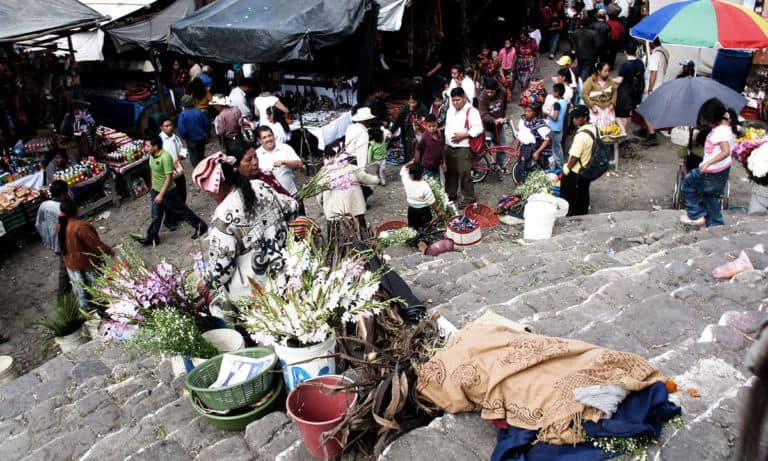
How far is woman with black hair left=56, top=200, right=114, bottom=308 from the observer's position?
613cm

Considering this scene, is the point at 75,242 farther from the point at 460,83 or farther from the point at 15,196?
Answer: the point at 460,83

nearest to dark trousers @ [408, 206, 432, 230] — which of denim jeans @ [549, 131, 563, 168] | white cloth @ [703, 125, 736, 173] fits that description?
denim jeans @ [549, 131, 563, 168]

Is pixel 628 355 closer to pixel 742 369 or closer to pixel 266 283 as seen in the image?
pixel 742 369

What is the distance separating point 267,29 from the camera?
9.59 m

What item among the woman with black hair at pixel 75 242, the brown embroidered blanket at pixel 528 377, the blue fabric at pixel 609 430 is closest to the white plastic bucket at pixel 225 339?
the brown embroidered blanket at pixel 528 377

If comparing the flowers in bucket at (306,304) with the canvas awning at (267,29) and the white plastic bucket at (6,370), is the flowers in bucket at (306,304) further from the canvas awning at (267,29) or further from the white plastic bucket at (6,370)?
the canvas awning at (267,29)

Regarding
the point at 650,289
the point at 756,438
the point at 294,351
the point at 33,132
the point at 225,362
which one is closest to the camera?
the point at 756,438

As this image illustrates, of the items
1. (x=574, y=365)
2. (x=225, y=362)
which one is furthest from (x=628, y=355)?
(x=225, y=362)

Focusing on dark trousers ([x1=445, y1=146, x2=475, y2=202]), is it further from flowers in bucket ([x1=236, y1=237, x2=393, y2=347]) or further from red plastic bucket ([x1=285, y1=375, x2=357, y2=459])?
red plastic bucket ([x1=285, y1=375, x2=357, y2=459])

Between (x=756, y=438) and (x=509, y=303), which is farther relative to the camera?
(x=509, y=303)

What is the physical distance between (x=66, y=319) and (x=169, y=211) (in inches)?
112

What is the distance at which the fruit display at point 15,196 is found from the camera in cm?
859

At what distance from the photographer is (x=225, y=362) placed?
3564mm

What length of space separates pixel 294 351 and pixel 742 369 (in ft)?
8.61
